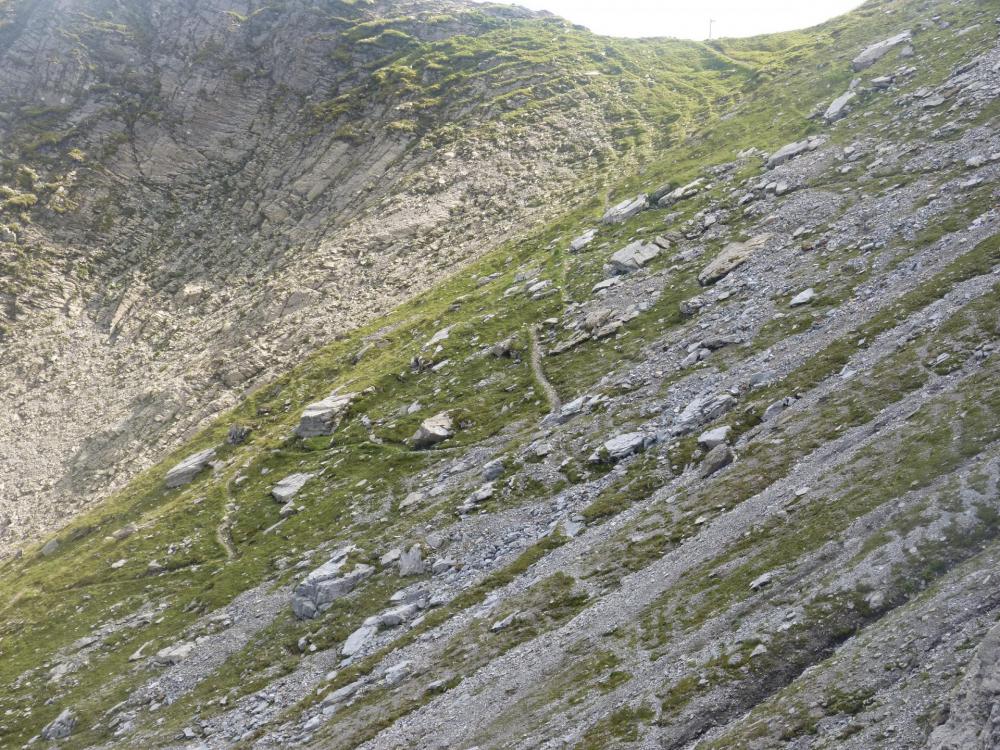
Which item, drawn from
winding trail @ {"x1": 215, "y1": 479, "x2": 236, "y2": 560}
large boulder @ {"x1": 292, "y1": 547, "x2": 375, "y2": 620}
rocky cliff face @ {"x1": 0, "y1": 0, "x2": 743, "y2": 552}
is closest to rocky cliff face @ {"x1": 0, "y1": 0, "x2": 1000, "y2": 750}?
large boulder @ {"x1": 292, "y1": 547, "x2": 375, "y2": 620}

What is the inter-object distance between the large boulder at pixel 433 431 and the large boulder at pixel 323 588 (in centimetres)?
1947

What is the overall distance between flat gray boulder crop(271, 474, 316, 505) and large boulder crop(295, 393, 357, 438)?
8.93 meters

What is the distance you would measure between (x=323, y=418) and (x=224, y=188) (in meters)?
97.1

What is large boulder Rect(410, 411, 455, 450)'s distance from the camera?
2840 inches

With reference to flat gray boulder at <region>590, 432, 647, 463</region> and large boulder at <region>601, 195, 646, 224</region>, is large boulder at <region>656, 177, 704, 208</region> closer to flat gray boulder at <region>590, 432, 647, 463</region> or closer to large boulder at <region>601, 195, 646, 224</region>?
large boulder at <region>601, 195, 646, 224</region>

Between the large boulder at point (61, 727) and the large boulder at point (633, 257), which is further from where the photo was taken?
the large boulder at point (633, 257)

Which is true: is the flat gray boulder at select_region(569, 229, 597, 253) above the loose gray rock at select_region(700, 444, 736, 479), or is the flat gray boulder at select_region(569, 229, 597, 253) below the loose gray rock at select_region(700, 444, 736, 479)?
above

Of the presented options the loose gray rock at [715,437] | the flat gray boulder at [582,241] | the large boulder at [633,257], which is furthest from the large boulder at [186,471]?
the loose gray rock at [715,437]

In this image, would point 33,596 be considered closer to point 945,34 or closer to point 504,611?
point 504,611

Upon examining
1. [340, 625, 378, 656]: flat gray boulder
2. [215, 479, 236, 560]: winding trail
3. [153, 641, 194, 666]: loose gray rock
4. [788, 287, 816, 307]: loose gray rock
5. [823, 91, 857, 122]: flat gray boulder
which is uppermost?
[823, 91, 857, 122]: flat gray boulder

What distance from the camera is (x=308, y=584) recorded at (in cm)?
5441

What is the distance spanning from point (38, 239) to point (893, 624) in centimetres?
16891

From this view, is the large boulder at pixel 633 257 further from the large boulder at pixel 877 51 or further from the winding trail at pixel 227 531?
the large boulder at pixel 877 51

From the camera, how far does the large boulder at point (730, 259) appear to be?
245 ft
